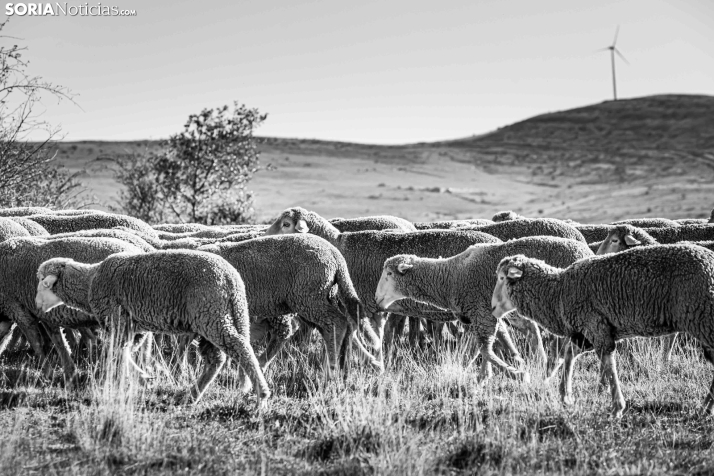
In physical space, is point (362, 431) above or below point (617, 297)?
below

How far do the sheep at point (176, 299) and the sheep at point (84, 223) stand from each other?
177 inches

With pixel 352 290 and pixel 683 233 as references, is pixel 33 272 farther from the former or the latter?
pixel 683 233

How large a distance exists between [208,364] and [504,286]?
301 cm

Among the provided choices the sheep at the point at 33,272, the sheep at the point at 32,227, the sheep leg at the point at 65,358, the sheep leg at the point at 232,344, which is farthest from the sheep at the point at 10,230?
the sheep leg at the point at 232,344

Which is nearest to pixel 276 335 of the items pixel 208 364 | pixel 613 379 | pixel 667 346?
pixel 208 364

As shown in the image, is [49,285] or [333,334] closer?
[49,285]

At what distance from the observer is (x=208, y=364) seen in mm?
7734

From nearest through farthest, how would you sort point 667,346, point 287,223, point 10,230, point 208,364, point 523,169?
1. point 208,364
2. point 667,346
3. point 10,230
4. point 287,223
5. point 523,169

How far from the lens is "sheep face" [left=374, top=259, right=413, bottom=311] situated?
31.3ft

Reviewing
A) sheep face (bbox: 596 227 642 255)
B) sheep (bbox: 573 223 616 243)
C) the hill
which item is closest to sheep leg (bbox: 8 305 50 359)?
sheep face (bbox: 596 227 642 255)

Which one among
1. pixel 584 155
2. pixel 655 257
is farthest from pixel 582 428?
pixel 584 155

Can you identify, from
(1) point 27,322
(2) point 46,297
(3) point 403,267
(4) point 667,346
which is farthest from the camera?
(4) point 667,346

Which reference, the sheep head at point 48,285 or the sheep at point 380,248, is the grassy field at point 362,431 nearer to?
the sheep head at point 48,285

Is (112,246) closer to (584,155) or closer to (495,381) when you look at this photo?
(495,381)
